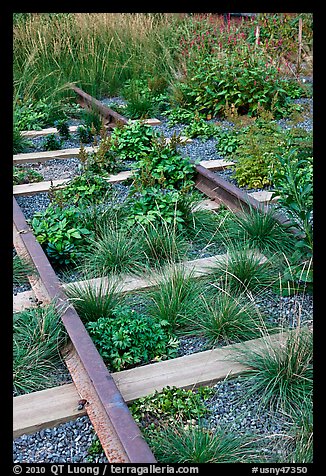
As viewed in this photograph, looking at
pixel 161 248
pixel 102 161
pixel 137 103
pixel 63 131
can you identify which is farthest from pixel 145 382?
pixel 137 103

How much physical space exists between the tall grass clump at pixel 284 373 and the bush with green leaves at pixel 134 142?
10.9 feet

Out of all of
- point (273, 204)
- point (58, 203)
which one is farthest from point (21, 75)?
point (273, 204)

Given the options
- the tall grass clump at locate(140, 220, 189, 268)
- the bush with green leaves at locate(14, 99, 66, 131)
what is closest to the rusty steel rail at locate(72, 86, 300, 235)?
the tall grass clump at locate(140, 220, 189, 268)

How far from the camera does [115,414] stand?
8.25 ft

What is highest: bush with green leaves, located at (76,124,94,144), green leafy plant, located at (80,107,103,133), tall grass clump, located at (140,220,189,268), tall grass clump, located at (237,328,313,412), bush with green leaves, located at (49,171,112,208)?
green leafy plant, located at (80,107,103,133)

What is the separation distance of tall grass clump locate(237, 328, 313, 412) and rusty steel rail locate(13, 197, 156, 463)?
0.71 metres

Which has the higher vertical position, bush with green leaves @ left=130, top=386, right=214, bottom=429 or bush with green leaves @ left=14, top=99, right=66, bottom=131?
bush with green leaves @ left=14, top=99, right=66, bottom=131

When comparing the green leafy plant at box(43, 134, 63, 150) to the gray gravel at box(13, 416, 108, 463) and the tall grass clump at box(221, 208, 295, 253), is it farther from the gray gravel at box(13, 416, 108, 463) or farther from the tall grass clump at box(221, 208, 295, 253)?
the gray gravel at box(13, 416, 108, 463)

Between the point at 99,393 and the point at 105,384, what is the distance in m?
0.06

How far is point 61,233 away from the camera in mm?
4234

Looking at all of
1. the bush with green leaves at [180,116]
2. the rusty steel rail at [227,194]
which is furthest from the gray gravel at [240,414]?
the bush with green leaves at [180,116]

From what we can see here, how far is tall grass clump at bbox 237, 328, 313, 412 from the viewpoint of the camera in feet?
9.38

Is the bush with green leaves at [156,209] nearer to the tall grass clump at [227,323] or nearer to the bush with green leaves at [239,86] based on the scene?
the tall grass clump at [227,323]
